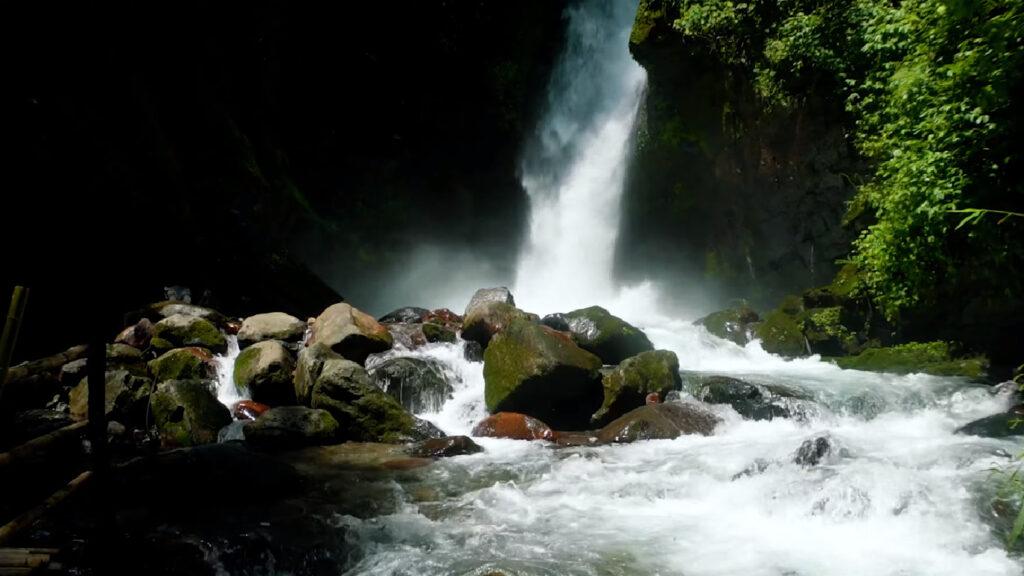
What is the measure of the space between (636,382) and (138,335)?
28.4ft

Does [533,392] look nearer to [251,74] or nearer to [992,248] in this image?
[992,248]

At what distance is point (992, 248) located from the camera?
683 centimetres

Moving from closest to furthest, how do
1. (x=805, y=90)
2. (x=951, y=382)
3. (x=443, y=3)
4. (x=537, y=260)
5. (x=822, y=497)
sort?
(x=822, y=497)
(x=951, y=382)
(x=805, y=90)
(x=443, y=3)
(x=537, y=260)

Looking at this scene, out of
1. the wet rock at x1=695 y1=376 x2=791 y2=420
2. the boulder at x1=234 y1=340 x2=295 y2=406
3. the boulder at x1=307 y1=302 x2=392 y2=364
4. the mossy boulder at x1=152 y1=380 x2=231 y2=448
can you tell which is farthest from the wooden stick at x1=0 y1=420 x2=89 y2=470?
the wet rock at x1=695 y1=376 x2=791 y2=420

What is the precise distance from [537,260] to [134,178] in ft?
47.5

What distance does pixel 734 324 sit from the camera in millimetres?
13586

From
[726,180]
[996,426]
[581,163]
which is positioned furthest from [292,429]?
[581,163]

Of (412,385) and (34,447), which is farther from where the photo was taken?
(412,385)

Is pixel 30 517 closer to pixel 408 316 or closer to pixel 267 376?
pixel 267 376

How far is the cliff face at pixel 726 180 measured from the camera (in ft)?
43.5

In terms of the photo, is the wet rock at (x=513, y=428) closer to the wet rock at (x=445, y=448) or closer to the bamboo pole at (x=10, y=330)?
the wet rock at (x=445, y=448)

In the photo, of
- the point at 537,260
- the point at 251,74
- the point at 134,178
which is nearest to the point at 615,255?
the point at 537,260

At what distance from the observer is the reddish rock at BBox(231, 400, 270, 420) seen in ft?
28.0

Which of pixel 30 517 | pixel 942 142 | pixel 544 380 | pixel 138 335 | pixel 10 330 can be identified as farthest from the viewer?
pixel 138 335
